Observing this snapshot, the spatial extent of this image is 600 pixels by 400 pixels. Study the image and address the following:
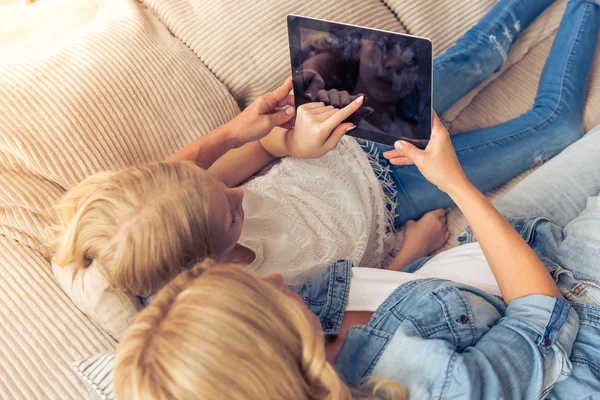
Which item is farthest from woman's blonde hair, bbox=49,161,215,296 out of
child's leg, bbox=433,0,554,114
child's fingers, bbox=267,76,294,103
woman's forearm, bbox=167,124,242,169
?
child's leg, bbox=433,0,554,114

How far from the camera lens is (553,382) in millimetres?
747

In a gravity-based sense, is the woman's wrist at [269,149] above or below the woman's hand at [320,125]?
below

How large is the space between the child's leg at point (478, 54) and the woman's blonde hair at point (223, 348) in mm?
875

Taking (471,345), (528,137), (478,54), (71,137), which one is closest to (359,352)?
(471,345)

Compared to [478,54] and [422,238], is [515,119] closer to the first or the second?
[478,54]

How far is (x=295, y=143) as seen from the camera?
1061 mm

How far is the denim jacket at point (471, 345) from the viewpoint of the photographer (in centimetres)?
66

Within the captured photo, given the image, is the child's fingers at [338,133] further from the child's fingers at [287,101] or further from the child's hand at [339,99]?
the child's fingers at [287,101]

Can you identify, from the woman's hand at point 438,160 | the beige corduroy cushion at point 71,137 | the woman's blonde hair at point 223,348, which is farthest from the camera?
the woman's hand at point 438,160

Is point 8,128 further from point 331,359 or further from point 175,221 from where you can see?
point 331,359

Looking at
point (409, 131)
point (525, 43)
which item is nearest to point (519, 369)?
point (409, 131)

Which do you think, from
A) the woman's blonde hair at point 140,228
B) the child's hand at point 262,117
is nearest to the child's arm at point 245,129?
the child's hand at point 262,117

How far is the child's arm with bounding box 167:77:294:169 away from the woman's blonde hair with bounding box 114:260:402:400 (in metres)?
0.49

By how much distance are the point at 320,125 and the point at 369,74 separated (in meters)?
0.13
